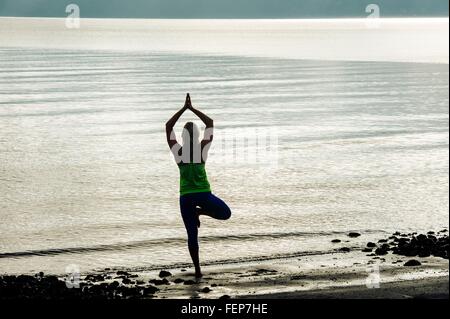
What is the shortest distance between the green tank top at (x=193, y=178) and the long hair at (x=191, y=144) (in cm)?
9

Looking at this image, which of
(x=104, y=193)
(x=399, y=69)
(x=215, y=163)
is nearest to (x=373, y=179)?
(x=215, y=163)

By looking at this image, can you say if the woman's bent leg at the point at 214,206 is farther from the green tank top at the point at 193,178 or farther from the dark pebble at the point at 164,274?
the dark pebble at the point at 164,274

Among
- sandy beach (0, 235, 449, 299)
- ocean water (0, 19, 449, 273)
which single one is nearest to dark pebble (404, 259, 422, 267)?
sandy beach (0, 235, 449, 299)

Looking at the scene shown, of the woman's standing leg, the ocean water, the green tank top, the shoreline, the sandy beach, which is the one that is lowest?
the shoreline


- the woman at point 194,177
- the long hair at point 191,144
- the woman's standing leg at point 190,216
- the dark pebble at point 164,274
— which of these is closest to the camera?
the long hair at point 191,144

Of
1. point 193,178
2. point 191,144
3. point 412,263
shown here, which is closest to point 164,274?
point 193,178

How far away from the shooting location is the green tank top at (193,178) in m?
16.0

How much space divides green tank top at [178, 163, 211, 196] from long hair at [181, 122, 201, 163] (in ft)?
0.30

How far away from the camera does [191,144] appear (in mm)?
15766

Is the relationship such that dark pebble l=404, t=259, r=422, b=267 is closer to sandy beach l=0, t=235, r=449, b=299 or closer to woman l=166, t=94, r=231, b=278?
sandy beach l=0, t=235, r=449, b=299

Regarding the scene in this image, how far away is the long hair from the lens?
51.5 feet

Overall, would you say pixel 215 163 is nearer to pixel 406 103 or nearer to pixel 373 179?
pixel 373 179

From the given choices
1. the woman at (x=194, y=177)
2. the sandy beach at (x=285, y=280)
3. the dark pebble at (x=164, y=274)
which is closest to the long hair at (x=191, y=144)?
the woman at (x=194, y=177)

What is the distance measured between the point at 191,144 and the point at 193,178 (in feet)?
1.87
